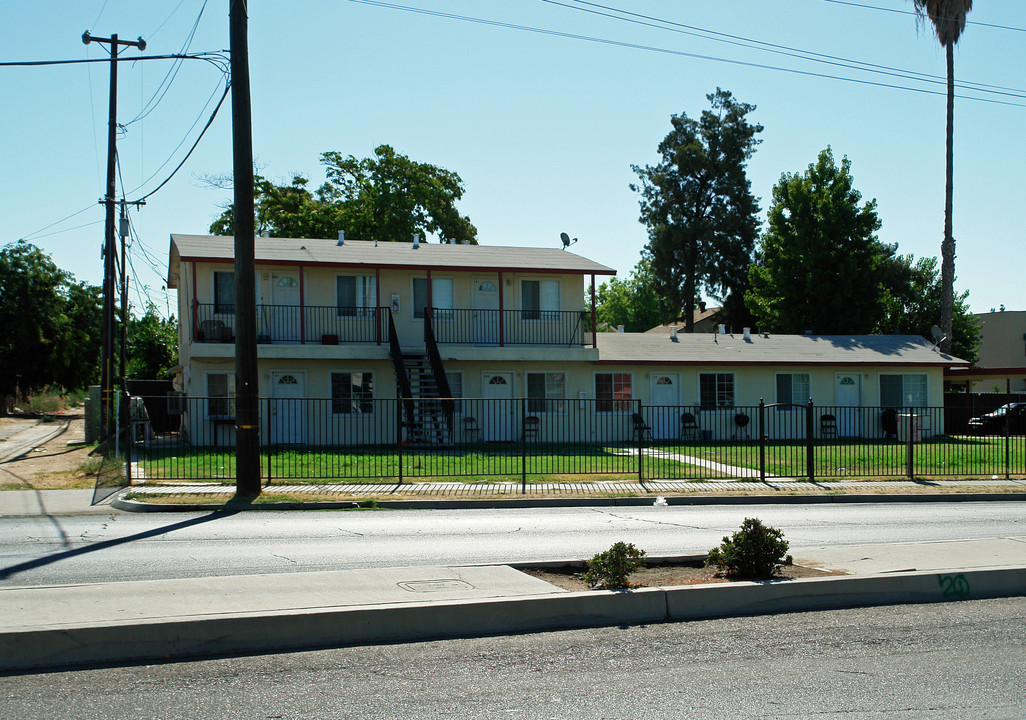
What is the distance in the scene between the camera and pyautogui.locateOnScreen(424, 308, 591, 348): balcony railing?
2908 centimetres

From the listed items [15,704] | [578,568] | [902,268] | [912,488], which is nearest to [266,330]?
[912,488]

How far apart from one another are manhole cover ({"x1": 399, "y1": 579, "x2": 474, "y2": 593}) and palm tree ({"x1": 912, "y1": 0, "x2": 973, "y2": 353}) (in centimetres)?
3607

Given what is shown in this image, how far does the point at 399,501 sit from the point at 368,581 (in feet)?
24.3

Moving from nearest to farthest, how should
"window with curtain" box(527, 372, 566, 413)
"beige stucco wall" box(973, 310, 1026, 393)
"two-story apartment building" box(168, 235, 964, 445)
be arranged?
"two-story apartment building" box(168, 235, 964, 445)
"window with curtain" box(527, 372, 566, 413)
"beige stucco wall" box(973, 310, 1026, 393)

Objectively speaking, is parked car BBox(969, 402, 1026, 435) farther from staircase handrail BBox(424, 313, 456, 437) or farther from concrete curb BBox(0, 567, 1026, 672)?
concrete curb BBox(0, 567, 1026, 672)

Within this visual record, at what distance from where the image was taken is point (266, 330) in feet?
89.7

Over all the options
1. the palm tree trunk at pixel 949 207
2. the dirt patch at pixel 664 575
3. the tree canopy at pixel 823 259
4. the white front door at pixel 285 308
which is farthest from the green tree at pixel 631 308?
the dirt patch at pixel 664 575

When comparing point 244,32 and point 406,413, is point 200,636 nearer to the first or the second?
point 244,32

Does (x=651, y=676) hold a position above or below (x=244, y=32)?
below

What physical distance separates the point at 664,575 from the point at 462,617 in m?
2.28

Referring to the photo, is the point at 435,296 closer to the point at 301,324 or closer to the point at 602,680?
the point at 301,324

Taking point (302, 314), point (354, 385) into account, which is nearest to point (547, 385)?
point (354, 385)

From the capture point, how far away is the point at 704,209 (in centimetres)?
5700

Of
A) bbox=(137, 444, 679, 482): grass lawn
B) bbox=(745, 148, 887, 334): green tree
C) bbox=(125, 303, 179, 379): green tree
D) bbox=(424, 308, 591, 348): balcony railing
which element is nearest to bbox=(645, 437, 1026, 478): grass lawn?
bbox=(137, 444, 679, 482): grass lawn
